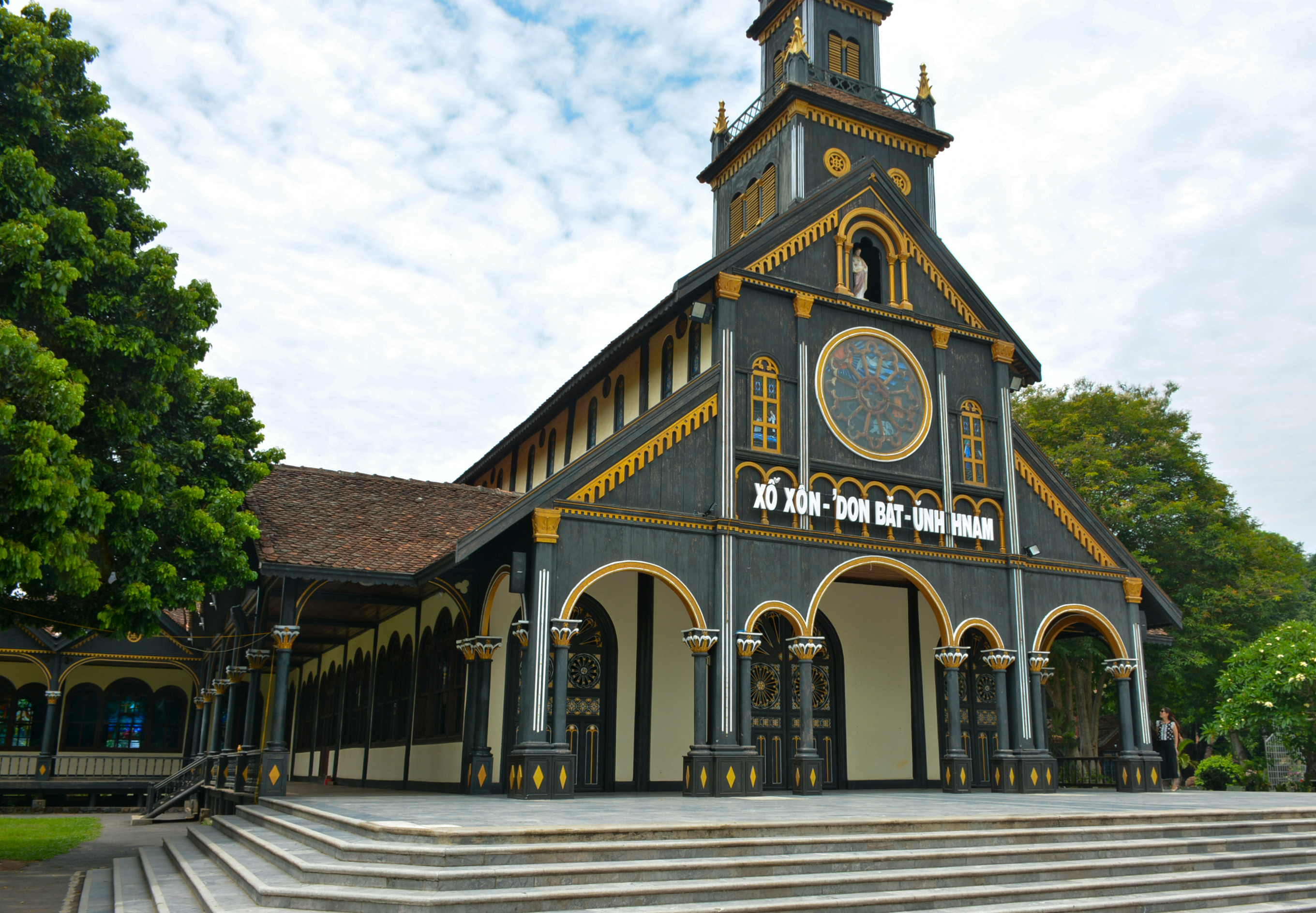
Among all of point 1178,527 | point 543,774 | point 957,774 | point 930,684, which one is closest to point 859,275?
point 930,684

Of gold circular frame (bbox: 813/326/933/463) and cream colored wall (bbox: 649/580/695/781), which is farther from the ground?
gold circular frame (bbox: 813/326/933/463)

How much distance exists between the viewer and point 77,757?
32.4 meters

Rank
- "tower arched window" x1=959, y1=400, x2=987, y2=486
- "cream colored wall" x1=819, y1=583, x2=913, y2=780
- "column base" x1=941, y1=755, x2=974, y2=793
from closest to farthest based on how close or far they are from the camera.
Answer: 1. "column base" x1=941, y1=755, x2=974, y2=793
2. "tower arched window" x1=959, y1=400, x2=987, y2=486
3. "cream colored wall" x1=819, y1=583, x2=913, y2=780

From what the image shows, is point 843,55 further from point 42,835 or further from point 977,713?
point 42,835

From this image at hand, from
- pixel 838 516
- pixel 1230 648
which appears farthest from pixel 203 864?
pixel 1230 648

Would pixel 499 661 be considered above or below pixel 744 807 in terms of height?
above

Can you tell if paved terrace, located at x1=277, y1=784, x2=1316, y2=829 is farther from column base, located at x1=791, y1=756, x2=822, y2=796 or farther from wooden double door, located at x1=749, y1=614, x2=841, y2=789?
wooden double door, located at x1=749, y1=614, x2=841, y2=789

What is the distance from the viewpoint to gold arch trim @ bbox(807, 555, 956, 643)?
20.3 meters

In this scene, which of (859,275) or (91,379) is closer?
(91,379)

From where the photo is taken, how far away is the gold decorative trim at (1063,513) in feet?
76.9

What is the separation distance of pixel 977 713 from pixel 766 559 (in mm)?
8123

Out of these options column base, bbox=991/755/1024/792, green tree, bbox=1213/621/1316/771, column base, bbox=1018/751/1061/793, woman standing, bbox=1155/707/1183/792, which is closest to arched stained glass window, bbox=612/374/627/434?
column base, bbox=991/755/1024/792

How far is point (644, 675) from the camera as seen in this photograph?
2092 centimetres

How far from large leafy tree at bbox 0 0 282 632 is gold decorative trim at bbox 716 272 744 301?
9.16 m
